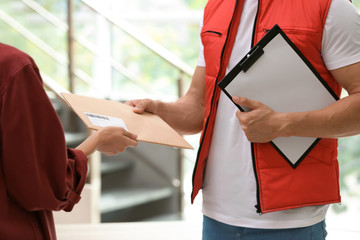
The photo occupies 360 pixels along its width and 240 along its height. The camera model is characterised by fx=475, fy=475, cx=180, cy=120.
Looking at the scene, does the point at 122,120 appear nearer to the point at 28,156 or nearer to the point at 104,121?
the point at 104,121

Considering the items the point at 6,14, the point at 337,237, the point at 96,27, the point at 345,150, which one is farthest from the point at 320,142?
the point at 96,27

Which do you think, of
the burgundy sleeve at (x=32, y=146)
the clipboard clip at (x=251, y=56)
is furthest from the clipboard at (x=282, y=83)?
the burgundy sleeve at (x=32, y=146)

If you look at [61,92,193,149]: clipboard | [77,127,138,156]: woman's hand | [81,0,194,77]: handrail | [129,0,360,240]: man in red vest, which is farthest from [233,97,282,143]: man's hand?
[81,0,194,77]: handrail

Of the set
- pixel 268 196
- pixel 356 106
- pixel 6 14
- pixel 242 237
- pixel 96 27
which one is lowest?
pixel 96 27

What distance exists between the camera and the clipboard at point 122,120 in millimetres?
1189

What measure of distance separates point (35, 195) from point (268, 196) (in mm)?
576

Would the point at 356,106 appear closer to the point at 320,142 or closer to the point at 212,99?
the point at 320,142

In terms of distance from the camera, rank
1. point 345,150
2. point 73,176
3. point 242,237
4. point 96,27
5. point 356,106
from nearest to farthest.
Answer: point 73,176
point 356,106
point 242,237
point 345,150
point 96,27

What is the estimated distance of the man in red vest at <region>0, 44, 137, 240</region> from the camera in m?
0.87

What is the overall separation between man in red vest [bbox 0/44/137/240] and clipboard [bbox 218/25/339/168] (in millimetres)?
452

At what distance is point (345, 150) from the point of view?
384cm

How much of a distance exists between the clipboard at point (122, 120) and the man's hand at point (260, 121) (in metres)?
0.16

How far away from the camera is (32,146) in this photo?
91cm

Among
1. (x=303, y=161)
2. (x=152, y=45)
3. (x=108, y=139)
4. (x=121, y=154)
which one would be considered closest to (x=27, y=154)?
(x=108, y=139)
